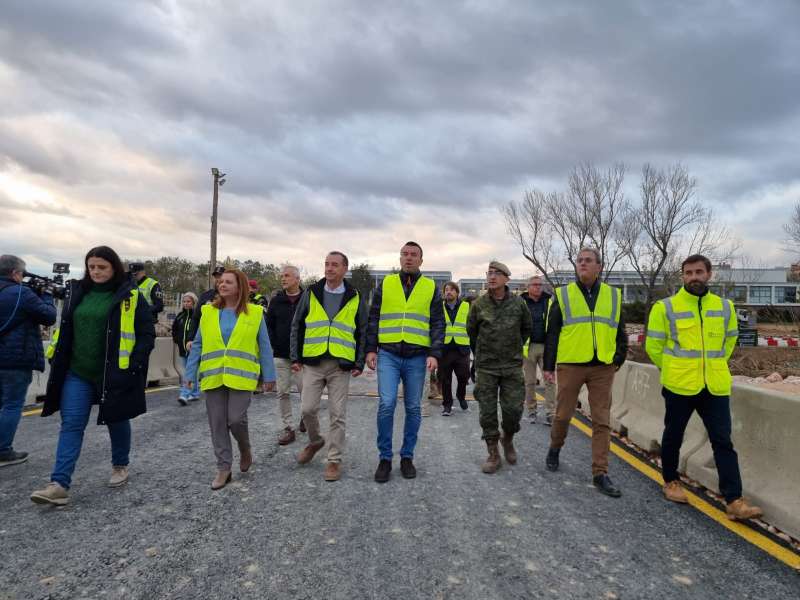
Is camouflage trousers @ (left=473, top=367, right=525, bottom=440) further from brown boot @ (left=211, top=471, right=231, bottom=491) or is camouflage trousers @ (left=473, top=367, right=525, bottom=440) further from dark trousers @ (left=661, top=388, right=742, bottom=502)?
brown boot @ (left=211, top=471, right=231, bottom=491)

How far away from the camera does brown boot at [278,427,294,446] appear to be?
5.32m

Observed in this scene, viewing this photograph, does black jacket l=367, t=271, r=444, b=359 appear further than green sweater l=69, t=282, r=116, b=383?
Yes

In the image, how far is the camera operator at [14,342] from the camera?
4.43 meters

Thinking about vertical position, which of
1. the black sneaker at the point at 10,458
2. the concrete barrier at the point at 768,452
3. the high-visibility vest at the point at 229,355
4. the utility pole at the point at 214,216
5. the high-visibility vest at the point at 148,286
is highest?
the utility pole at the point at 214,216

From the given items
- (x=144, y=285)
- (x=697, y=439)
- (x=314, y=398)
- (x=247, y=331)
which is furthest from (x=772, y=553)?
(x=144, y=285)

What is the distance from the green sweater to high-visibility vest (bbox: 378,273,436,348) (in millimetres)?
2212

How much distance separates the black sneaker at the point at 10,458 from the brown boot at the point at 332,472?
2.81m

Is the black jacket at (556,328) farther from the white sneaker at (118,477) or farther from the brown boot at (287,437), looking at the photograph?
the white sneaker at (118,477)

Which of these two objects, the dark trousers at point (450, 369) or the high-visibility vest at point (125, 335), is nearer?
→ the high-visibility vest at point (125, 335)

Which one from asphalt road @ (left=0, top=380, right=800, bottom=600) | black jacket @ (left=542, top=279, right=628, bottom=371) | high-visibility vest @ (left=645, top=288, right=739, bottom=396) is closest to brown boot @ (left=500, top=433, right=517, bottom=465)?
asphalt road @ (left=0, top=380, right=800, bottom=600)

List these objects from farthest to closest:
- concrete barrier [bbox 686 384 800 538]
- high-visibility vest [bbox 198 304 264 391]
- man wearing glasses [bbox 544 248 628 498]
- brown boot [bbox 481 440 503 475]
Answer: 1. brown boot [bbox 481 440 503 475]
2. man wearing glasses [bbox 544 248 628 498]
3. high-visibility vest [bbox 198 304 264 391]
4. concrete barrier [bbox 686 384 800 538]

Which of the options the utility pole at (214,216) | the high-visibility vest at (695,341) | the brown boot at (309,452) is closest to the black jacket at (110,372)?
the brown boot at (309,452)

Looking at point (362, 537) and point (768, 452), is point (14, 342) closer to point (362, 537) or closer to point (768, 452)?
point (362, 537)

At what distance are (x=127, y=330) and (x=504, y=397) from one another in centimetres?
332
